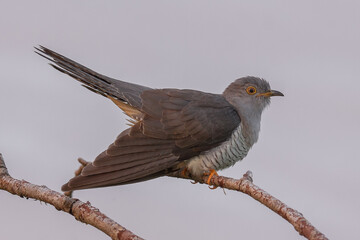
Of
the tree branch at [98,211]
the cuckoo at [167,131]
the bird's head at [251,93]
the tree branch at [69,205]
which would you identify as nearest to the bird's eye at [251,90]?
the bird's head at [251,93]

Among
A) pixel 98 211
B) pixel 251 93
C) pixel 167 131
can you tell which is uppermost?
pixel 251 93

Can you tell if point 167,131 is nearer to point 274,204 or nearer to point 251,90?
point 251,90

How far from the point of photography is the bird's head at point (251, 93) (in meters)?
2.98

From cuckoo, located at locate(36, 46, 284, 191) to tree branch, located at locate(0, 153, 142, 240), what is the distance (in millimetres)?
462

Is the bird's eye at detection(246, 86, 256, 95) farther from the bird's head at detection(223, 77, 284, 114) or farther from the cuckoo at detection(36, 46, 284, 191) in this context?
the cuckoo at detection(36, 46, 284, 191)

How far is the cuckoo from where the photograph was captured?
243cm

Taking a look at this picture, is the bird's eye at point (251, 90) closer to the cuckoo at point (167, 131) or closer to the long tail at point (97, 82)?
the cuckoo at point (167, 131)

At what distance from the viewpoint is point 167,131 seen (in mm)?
2580

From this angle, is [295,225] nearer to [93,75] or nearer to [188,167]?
[188,167]

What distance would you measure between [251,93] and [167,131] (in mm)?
679

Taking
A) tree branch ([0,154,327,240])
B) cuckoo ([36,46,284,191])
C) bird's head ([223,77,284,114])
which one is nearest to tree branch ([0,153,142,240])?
tree branch ([0,154,327,240])

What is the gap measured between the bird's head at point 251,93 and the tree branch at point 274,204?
82 cm

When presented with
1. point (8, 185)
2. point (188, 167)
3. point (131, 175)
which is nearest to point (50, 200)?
point (8, 185)

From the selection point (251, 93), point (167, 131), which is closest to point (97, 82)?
point (167, 131)
